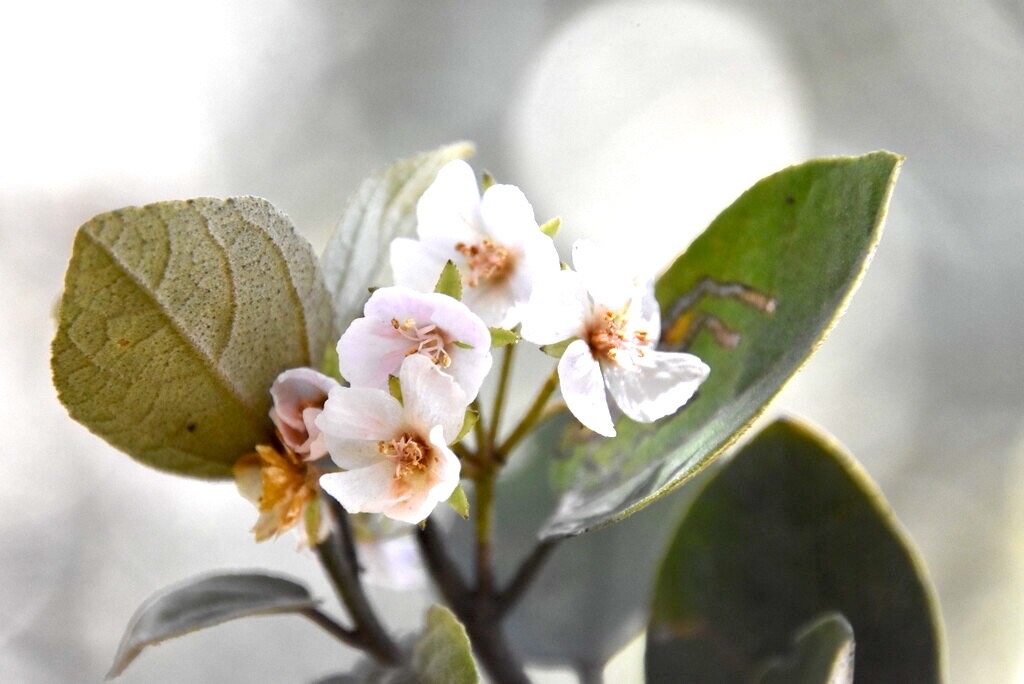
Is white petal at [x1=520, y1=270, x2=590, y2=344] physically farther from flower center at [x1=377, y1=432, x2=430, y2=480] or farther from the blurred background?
the blurred background

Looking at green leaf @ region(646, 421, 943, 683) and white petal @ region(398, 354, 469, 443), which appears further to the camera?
green leaf @ region(646, 421, 943, 683)

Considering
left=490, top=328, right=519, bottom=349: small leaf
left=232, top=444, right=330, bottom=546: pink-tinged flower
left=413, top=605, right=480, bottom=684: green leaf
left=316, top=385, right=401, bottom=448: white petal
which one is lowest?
left=413, top=605, right=480, bottom=684: green leaf

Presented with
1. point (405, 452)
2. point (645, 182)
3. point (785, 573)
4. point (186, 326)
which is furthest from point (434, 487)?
point (645, 182)

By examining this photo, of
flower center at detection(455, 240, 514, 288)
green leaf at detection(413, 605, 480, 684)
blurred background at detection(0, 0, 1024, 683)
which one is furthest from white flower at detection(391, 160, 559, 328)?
blurred background at detection(0, 0, 1024, 683)

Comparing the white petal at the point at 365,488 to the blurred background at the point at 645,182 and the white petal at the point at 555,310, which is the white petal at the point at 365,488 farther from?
the blurred background at the point at 645,182

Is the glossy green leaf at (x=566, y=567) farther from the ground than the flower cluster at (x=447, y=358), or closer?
closer

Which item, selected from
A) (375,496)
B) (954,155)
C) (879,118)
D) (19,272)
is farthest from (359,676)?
(954,155)

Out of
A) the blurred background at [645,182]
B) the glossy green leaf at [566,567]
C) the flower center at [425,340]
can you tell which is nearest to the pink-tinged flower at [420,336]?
the flower center at [425,340]
